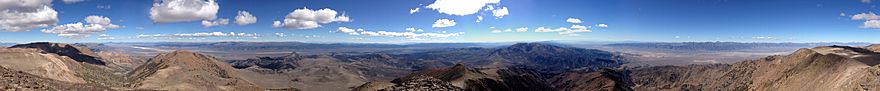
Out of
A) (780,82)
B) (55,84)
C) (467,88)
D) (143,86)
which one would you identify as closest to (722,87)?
(780,82)

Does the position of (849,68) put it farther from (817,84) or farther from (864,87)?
(864,87)

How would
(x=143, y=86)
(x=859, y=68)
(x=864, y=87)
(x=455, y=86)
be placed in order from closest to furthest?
(x=864, y=87)
(x=859, y=68)
(x=455, y=86)
(x=143, y=86)

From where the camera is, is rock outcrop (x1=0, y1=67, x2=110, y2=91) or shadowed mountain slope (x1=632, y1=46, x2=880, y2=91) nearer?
shadowed mountain slope (x1=632, y1=46, x2=880, y2=91)

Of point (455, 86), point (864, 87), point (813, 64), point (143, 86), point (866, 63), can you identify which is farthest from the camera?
point (143, 86)

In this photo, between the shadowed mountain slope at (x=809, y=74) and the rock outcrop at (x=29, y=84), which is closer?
the shadowed mountain slope at (x=809, y=74)

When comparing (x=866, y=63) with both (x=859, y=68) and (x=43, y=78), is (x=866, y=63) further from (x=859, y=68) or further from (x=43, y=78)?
(x=43, y=78)

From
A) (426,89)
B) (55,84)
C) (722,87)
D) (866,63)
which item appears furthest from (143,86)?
(866,63)

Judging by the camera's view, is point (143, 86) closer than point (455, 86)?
No

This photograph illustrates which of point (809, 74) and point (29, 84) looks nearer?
point (809, 74)

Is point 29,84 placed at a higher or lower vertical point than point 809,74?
lower
